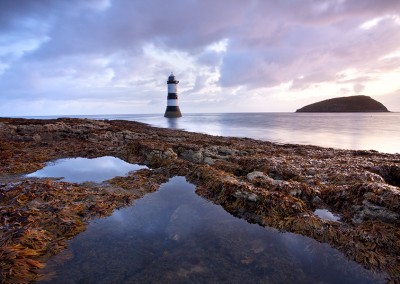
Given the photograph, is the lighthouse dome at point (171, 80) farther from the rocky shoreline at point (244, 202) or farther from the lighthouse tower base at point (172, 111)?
the rocky shoreline at point (244, 202)

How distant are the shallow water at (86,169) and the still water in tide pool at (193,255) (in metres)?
4.62

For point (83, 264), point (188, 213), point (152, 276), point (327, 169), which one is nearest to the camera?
point (152, 276)

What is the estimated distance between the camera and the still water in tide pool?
4758mm

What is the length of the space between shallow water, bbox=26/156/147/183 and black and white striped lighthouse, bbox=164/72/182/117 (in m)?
75.0

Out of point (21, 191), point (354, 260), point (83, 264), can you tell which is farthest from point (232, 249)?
point (21, 191)

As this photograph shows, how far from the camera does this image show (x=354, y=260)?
527 centimetres

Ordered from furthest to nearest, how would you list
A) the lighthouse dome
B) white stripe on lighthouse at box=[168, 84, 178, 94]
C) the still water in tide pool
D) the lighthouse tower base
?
1. the lighthouse tower base
2. white stripe on lighthouse at box=[168, 84, 178, 94]
3. the lighthouse dome
4. the still water in tide pool

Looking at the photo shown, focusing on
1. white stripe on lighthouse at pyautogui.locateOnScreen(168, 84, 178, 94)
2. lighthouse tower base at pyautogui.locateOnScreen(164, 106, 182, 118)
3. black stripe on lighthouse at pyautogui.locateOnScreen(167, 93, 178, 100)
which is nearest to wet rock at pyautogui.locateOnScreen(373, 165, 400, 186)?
white stripe on lighthouse at pyautogui.locateOnScreen(168, 84, 178, 94)

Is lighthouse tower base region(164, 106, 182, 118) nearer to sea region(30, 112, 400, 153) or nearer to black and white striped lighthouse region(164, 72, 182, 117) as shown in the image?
A: black and white striped lighthouse region(164, 72, 182, 117)

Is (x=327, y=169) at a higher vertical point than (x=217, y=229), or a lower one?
higher

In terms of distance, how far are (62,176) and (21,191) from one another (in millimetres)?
3048

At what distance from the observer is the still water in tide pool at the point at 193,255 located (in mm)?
4758

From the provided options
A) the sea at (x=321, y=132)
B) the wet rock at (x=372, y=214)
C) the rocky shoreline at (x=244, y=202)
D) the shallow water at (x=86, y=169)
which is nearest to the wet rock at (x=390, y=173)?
the rocky shoreline at (x=244, y=202)

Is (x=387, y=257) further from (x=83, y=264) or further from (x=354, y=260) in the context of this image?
(x=83, y=264)
